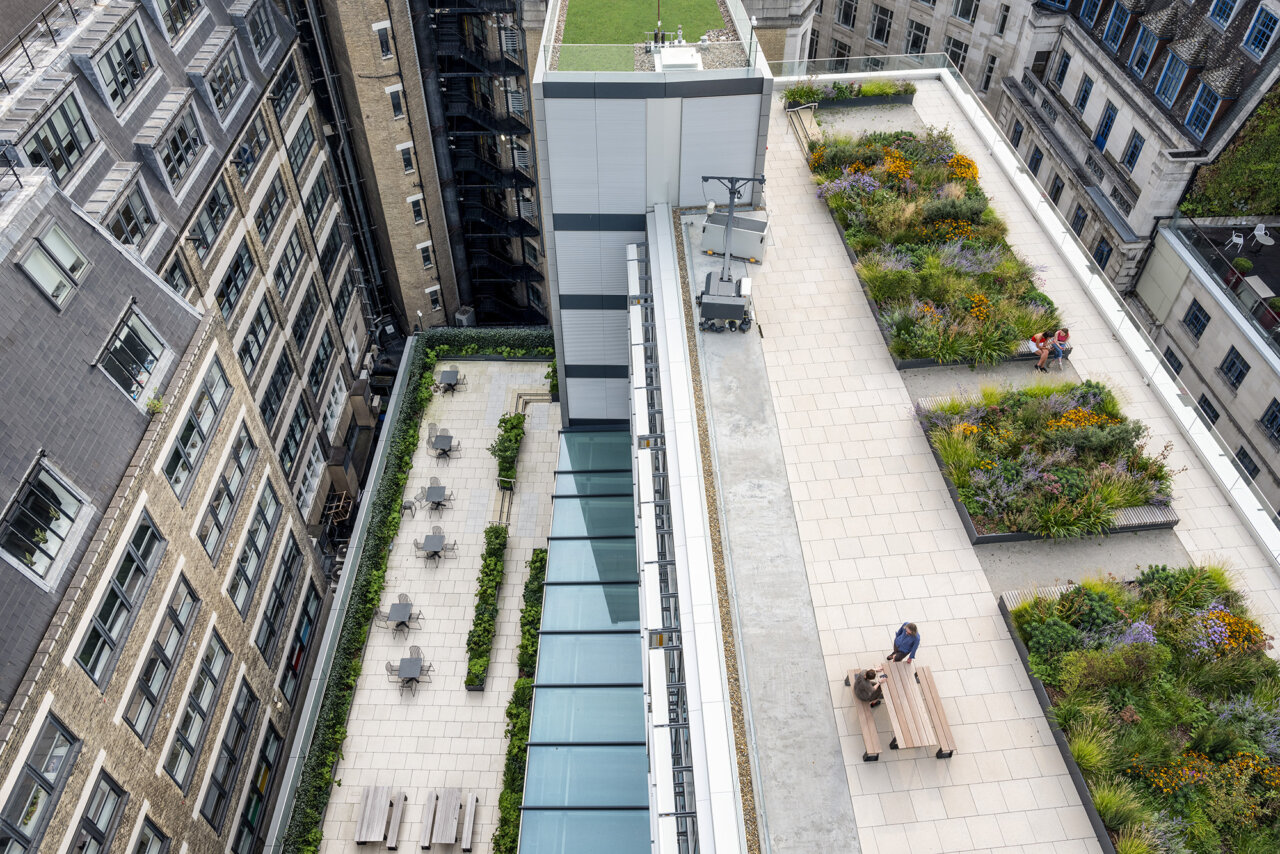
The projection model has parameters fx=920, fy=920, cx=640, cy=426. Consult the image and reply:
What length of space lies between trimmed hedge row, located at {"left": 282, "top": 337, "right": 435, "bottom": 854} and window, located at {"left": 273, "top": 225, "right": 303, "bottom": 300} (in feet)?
24.3

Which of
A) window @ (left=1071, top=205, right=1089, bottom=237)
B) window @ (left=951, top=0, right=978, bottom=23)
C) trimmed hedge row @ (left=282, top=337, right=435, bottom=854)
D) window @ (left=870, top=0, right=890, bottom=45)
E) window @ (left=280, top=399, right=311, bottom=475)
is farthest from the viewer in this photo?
window @ (left=870, top=0, right=890, bottom=45)

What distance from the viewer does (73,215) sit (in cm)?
2528

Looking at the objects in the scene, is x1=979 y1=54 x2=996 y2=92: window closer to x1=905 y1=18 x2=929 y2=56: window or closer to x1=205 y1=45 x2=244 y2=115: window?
x1=905 y1=18 x2=929 y2=56: window

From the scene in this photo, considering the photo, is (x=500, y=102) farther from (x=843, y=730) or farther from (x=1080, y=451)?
(x=843, y=730)

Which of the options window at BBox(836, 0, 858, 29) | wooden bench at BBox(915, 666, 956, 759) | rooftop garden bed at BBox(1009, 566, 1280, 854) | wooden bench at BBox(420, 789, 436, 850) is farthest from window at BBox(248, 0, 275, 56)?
window at BBox(836, 0, 858, 29)

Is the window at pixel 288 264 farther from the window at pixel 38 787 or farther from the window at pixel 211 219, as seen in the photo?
the window at pixel 38 787

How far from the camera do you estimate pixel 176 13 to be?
36.3m

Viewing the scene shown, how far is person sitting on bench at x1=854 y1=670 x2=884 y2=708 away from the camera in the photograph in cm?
2006

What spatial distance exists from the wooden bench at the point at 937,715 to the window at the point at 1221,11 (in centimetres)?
4325

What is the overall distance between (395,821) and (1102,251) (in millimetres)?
48176

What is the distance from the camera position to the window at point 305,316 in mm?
44625

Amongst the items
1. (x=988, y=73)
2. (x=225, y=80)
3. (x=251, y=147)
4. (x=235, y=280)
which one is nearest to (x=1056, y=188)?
(x=988, y=73)

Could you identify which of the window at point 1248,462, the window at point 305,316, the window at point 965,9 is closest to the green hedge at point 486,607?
the window at point 305,316

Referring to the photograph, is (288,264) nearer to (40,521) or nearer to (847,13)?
(40,521)
